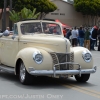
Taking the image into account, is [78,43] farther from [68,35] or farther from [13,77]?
[13,77]

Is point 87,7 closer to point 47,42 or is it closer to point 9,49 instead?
point 9,49

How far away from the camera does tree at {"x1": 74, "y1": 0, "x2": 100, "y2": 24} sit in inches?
2645

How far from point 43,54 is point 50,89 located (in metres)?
1.02

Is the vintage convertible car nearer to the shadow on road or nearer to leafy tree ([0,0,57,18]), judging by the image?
the shadow on road

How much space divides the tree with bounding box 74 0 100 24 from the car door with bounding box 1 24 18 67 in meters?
54.3

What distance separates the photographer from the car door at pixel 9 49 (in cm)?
1243

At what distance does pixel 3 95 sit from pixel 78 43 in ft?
68.9

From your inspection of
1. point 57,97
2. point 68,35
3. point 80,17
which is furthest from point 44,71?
point 80,17

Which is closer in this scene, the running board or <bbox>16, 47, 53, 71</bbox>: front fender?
<bbox>16, 47, 53, 71</bbox>: front fender

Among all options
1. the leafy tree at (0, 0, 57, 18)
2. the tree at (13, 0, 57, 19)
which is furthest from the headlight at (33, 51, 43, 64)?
the tree at (13, 0, 57, 19)

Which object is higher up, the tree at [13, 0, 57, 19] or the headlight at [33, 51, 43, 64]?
the tree at [13, 0, 57, 19]

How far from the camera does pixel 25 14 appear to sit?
45.8 meters

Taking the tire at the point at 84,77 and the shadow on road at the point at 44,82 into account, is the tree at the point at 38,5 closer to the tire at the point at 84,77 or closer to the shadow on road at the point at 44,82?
the shadow on road at the point at 44,82

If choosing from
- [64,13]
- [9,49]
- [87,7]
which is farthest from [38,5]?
[9,49]
